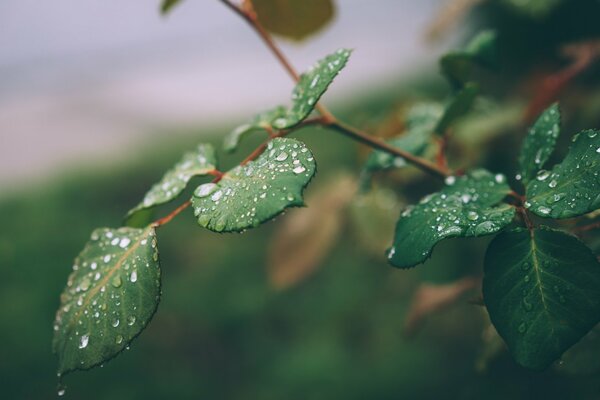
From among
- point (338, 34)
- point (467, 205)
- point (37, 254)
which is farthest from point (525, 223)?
point (338, 34)

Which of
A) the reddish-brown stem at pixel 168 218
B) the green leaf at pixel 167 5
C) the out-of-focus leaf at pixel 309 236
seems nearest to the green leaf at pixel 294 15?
the green leaf at pixel 167 5

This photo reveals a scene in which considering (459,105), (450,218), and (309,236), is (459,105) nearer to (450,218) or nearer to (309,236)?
(450,218)

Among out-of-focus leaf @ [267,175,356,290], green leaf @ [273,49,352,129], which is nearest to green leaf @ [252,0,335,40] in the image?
green leaf @ [273,49,352,129]

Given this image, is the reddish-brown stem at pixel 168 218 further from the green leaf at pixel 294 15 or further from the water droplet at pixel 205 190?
the green leaf at pixel 294 15

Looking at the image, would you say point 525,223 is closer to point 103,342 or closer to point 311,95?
point 311,95

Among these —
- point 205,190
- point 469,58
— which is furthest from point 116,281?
point 469,58

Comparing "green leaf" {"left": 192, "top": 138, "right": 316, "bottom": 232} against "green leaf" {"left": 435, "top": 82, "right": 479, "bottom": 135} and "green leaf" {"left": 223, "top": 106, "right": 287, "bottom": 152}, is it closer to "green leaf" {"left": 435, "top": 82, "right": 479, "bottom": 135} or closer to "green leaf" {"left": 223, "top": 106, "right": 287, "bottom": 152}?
"green leaf" {"left": 223, "top": 106, "right": 287, "bottom": 152}
